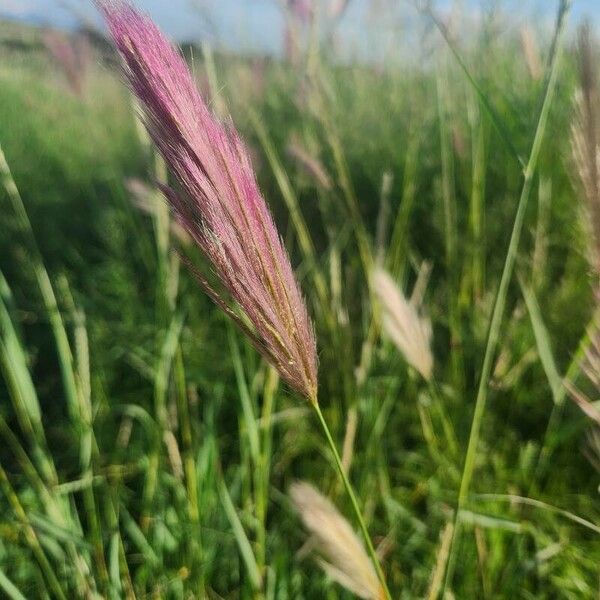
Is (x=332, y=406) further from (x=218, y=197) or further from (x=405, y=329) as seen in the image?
(x=218, y=197)

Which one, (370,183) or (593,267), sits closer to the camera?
(593,267)

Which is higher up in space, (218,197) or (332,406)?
(218,197)

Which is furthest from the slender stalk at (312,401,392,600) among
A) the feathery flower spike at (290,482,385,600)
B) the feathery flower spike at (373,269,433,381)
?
the feathery flower spike at (373,269,433,381)

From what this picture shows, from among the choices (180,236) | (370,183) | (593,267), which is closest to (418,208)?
(370,183)

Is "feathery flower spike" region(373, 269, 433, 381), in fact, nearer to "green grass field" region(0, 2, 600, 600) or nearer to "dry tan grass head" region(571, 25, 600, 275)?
"green grass field" region(0, 2, 600, 600)

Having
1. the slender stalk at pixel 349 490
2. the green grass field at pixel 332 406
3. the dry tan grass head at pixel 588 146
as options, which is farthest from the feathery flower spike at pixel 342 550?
the dry tan grass head at pixel 588 146

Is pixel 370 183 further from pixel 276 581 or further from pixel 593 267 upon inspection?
pixel 593 267

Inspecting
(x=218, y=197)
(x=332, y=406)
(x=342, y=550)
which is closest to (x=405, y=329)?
(x=342, y=550)
